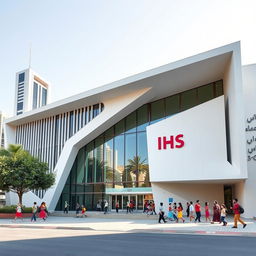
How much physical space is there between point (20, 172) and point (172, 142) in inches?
496

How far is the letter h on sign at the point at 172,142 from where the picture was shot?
78.1 ft

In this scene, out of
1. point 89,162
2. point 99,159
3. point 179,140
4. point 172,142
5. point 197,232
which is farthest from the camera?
point 89,162

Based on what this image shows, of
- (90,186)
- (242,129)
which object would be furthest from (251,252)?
(90,186)

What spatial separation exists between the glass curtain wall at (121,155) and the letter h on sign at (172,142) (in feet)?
14.0

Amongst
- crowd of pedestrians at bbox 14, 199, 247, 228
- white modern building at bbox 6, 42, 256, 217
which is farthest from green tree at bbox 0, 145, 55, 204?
white modern building at bbox 6, 42, 256, 217

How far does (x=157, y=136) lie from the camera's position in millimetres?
24953

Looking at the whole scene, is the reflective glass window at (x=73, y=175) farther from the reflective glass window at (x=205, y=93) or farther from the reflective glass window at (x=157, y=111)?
the reflective glass window at (x=205, y=93)

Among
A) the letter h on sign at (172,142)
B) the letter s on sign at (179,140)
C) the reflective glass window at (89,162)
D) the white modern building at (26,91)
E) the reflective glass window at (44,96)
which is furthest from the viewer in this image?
the reflective glass window at (44,96)

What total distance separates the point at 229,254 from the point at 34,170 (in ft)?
65.9

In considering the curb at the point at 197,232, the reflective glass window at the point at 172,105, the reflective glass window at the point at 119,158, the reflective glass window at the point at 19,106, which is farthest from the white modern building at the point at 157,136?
the reflective glass window at the point at 19,106

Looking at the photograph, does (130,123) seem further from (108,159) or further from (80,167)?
(80,167)

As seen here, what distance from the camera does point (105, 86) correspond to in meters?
26.9

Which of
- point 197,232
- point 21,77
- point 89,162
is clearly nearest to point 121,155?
point 89,162

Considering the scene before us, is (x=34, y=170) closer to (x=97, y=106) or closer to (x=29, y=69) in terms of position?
(x=97, y=106)
